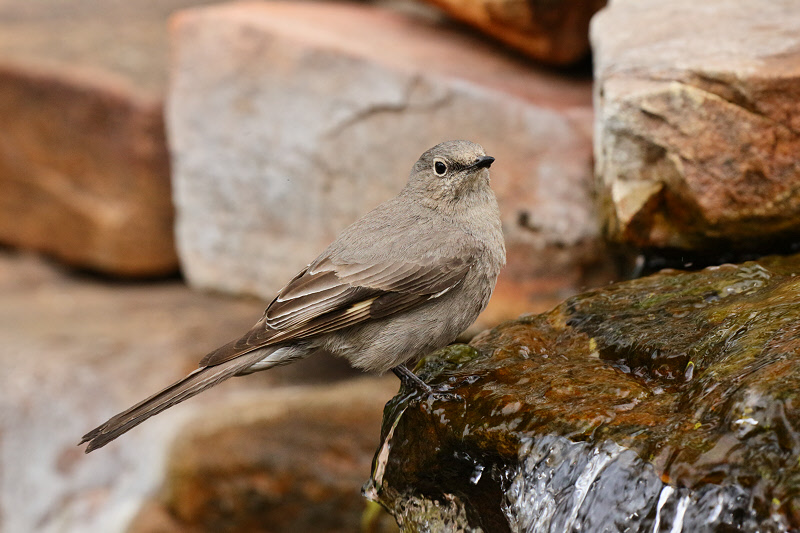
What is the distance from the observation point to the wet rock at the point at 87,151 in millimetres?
8867

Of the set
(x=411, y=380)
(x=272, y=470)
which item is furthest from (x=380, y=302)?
(x=272, y=470)

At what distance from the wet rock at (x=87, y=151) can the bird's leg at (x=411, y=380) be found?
5.25m

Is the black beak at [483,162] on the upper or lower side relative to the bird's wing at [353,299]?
upper

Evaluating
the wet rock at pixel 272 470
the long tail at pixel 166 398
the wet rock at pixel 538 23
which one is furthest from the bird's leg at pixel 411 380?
the wet rock at pixel 538 23

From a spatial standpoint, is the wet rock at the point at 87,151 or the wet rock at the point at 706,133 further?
the wet rock at the point at 87,151

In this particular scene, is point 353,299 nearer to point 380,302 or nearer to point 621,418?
point 380,302

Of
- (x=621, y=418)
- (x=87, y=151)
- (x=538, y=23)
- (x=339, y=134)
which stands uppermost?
(x=538, y=23)

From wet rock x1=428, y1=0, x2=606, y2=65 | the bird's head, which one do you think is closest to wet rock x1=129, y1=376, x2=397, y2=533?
the bird's head

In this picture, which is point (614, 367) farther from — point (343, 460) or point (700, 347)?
point (343, 460)

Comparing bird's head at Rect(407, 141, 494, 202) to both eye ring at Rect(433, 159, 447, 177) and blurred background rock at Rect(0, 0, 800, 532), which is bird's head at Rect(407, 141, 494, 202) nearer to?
eye ring at Rect(433, 159, 447, 177)

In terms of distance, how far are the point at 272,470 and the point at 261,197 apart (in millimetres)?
2490

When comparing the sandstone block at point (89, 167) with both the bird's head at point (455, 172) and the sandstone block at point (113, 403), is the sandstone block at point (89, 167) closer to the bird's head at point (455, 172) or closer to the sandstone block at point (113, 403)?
the sandstone block at point (113, 403)

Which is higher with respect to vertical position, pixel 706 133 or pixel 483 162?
pixel 706 133

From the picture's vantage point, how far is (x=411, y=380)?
433 cm
